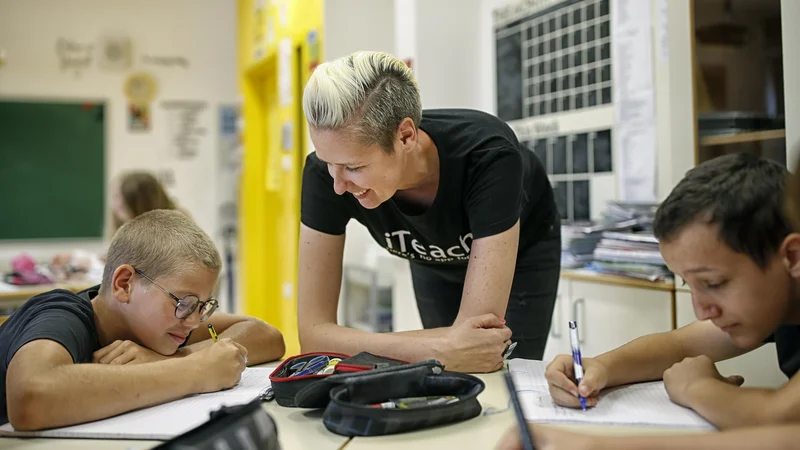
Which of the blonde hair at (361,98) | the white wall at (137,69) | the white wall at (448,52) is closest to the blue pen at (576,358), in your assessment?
the blonde hair at (361,98)

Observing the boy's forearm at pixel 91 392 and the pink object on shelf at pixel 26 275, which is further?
the pink object on shelf at pixel 26 275

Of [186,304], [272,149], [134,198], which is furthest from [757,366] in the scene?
[272,149]

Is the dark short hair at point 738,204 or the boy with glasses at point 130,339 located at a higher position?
the dark short hair at point 738,204

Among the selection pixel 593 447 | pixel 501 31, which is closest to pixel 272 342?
pixel 593 447

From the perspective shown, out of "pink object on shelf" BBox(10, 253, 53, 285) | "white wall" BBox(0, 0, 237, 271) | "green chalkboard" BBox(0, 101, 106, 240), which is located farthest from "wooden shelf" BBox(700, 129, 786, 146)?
"green chalkboard" BBox(0, 101, 106, 240)

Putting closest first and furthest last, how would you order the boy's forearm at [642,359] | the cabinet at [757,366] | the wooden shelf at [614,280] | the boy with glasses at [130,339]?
the boy with glasses at [130,339] < the boy's forearm at [642,359] < the cabinet at [757,366] < the wooden shelf at [614,280]

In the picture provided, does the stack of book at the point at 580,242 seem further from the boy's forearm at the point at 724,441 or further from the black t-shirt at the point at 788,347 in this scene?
the boy's forearm at the point at 724,441

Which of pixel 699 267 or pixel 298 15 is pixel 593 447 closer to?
pixel 699 267

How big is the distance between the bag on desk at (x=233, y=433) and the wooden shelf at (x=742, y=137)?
171 centimetres

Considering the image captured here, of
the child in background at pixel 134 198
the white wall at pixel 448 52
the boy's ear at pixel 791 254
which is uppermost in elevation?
the white wall at pixel 448 52

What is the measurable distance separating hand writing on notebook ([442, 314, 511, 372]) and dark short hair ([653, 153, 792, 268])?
1.25 feet

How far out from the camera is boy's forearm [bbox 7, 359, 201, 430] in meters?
1.01

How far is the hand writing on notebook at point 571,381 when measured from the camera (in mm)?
1077

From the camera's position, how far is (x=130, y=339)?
1347 millimetres
